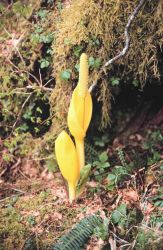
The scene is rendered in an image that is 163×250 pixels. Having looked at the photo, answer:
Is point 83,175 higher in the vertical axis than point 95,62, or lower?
lower

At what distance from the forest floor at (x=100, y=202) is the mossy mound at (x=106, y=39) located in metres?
0.55

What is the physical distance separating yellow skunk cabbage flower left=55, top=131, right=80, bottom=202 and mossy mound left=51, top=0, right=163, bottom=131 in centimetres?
58

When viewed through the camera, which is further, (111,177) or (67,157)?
(111,177)

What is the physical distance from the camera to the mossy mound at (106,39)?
3043 millimetres

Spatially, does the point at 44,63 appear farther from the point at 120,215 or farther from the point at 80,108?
the point at 120,215

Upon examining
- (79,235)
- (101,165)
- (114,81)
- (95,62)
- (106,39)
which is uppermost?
(106,39)

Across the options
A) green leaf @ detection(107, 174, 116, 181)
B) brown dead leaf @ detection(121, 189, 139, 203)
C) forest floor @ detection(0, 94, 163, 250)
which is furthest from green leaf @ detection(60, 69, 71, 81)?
brown dead leaf @ detection(121, 189, 139, 203)

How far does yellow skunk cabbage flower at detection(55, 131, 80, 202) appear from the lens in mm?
2805

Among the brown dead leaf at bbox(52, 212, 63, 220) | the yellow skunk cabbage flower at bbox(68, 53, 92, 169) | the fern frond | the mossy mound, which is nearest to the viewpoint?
the fern frond

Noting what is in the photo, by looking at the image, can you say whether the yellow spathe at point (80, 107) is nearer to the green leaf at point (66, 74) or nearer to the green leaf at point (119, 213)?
the green leaf at point (66, 74)

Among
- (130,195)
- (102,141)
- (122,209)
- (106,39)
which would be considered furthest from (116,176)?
(106,39)

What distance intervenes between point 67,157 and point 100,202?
0.42 metres

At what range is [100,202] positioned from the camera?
2969mm

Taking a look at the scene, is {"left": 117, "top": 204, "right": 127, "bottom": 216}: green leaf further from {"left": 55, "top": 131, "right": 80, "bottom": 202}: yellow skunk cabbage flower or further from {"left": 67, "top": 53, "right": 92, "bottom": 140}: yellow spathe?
{"left": 67, "top": 53, "right": 92, "bottom": 140}: yellow spathe
